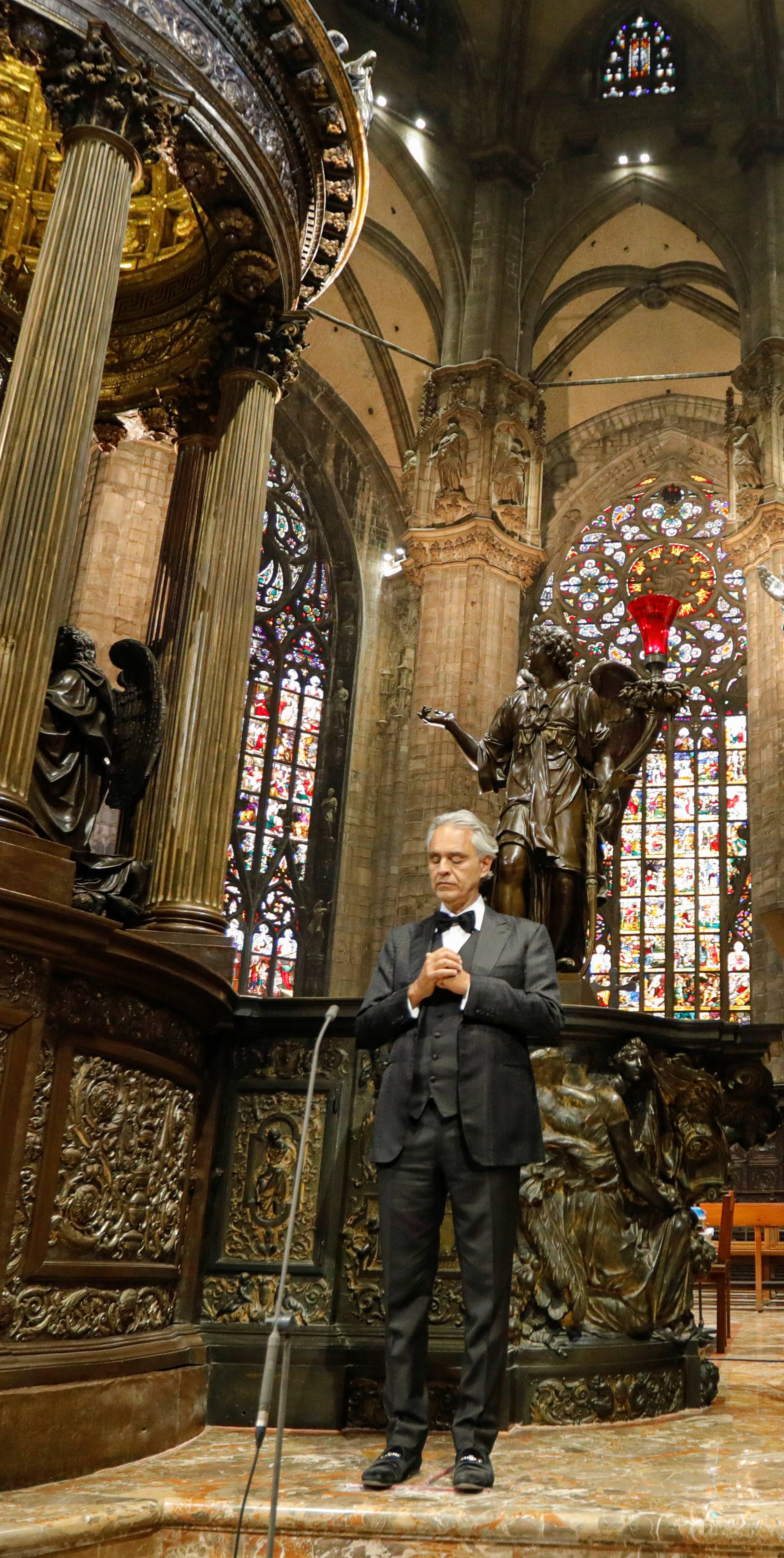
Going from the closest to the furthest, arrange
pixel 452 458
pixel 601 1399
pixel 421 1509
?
pixel 421 1509 < pixel 601 1399 < pixel 452 458

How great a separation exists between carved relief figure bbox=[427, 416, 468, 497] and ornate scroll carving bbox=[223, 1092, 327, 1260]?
12.3 metres

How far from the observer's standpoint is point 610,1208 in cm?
442

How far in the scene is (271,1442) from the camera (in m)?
3.70

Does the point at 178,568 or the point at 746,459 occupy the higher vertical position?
the point at 746,459

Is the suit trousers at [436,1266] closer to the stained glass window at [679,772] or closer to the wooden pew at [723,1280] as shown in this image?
the wooden pew at [723,1280]

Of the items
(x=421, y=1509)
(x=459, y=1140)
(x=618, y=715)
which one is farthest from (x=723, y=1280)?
(x=421, y=1509)

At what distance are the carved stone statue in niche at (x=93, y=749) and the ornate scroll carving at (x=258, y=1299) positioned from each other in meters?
1.24

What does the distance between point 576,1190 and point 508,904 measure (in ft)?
4.73

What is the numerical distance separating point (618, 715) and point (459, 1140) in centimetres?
309

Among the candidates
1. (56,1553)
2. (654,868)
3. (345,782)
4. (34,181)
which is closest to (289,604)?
(345,782)

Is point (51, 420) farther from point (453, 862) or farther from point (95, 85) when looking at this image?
point (453, 862)

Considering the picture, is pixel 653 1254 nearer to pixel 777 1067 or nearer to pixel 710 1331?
pixel 710 1331

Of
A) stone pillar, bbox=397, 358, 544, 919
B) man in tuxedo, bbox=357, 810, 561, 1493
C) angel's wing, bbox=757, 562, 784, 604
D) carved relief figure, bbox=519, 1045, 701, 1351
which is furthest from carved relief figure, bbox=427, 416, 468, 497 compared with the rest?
man in tuxedo, bbox=357, 810, 561, 1493

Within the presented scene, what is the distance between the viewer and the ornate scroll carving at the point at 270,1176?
4.31 metres
